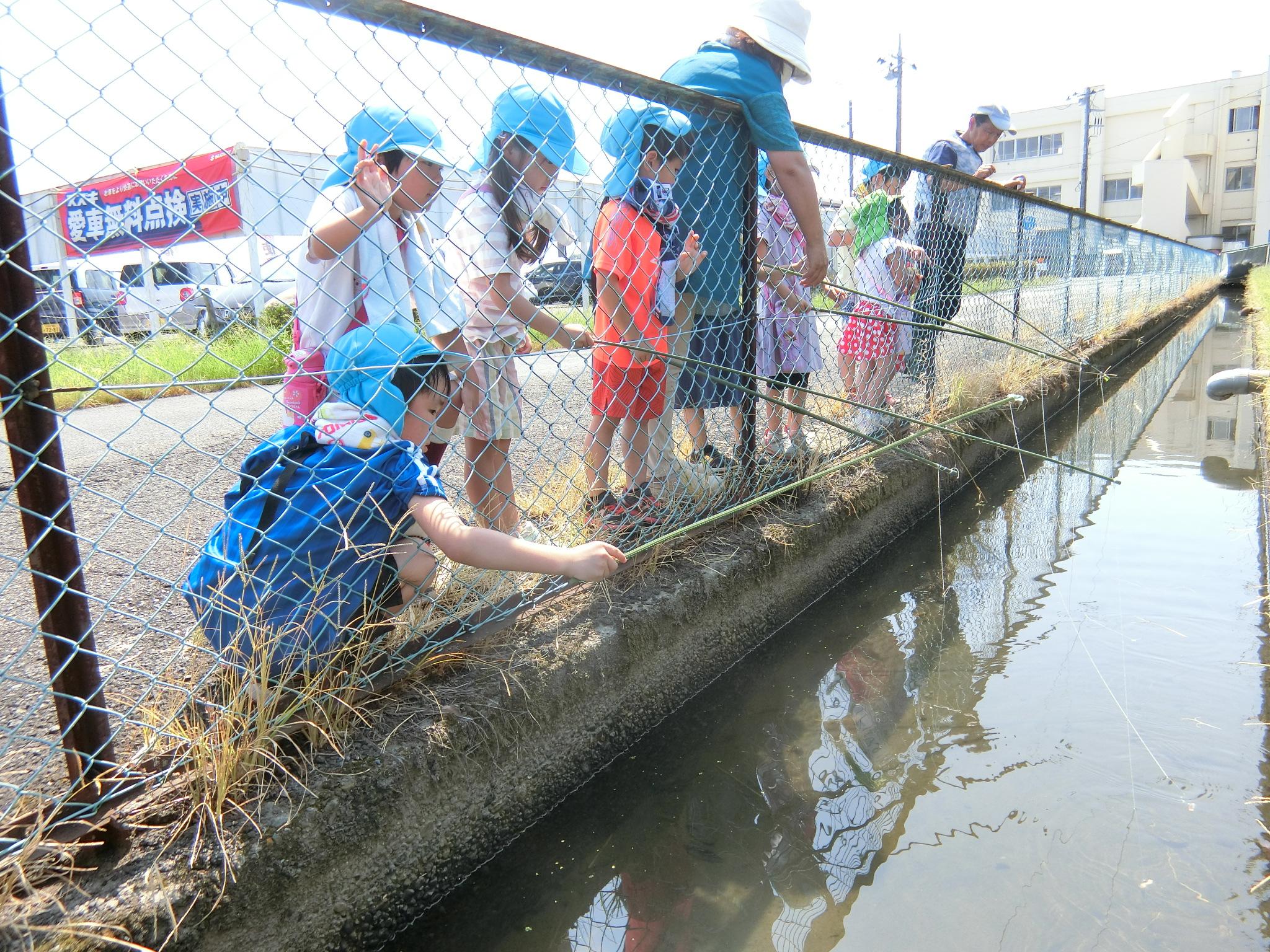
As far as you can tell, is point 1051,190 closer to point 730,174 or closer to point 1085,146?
point 1085,146

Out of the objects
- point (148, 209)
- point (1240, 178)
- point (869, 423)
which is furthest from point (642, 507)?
point (1240, 178)

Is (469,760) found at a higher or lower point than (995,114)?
lower

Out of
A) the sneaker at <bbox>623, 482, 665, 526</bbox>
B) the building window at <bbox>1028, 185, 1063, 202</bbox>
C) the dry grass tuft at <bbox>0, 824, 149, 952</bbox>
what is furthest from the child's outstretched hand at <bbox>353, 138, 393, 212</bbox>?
the building window at <bbox>1028, 185, 1063, 202</bbox>

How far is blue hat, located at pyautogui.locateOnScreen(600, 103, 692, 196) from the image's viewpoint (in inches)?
95.9

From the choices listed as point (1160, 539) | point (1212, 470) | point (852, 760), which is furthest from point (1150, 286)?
point (852, 760)

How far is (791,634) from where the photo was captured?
2797mm

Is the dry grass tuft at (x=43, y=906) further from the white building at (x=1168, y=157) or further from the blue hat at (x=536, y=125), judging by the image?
the white building at (x=1168, y=157)

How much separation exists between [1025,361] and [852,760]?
4649 millimetres

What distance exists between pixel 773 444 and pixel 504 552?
169 cm

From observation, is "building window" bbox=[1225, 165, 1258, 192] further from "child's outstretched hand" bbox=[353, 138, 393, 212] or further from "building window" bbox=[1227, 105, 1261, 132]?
"child's outstretched hand" bbox=[353, 138, 393, 212]

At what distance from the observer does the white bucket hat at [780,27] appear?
270 cm

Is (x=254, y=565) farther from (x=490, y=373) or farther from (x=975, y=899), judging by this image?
(x=975, y=899)

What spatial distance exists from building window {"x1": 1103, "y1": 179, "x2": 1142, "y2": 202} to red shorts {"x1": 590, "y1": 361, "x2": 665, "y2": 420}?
55.6 m

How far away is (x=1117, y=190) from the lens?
49000 millimetres
